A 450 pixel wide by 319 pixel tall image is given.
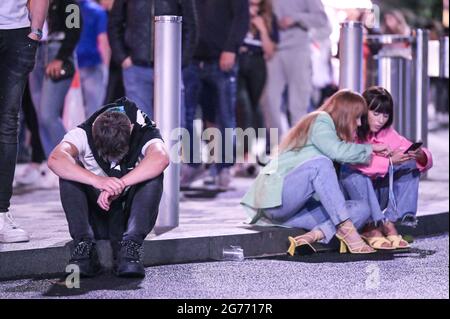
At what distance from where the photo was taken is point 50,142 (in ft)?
32.2

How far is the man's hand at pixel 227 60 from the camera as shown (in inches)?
376

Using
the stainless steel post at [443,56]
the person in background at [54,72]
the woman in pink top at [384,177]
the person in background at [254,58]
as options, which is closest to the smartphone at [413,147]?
the woman in pink top at [384,177]

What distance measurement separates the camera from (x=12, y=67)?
6.64 metres

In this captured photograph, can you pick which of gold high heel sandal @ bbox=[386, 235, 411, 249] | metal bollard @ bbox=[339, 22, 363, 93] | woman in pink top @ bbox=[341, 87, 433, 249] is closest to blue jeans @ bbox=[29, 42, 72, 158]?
metal bollard @ bbox=[339, 22, 363, 93]

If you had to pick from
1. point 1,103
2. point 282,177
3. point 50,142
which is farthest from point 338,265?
point 50,142

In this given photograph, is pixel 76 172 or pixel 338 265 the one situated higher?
pixel 76 172

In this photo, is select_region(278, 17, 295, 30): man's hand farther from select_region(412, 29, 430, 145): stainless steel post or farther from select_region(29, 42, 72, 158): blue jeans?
select_region(29, 42, 72, 158): blue jeans

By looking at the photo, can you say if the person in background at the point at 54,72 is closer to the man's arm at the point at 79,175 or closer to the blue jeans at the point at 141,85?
the blue jeans at the point at 141,85

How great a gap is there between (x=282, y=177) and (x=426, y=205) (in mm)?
2115

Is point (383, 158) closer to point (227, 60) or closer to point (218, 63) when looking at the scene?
point (227, 60)

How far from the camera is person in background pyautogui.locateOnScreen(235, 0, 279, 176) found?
1089cm

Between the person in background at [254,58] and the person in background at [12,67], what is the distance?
4366 mm

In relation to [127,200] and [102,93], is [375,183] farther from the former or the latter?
[102,93]

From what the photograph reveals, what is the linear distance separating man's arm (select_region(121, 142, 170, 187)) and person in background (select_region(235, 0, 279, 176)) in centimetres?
464
